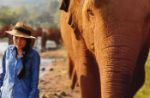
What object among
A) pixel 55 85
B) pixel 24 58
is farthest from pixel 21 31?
pixel 55 85

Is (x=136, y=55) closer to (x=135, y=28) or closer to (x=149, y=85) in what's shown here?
(x=135, y=28)

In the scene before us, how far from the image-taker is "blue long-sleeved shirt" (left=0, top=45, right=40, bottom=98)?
8391mm

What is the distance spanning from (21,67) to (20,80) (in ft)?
0.57

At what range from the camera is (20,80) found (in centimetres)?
844

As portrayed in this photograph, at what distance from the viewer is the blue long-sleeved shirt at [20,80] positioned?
8.39 m

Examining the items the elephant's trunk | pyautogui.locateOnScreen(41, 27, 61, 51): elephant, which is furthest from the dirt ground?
pyautogui.locateOnScreen(41, 27, 61, 51): elephant

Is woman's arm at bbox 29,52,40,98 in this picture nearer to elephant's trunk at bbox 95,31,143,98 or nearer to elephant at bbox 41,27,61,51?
elephant's trunk at bbox 95,31,143,98

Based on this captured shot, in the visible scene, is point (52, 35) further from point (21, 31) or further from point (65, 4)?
point (21, 31)

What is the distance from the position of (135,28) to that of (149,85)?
3.89 meters

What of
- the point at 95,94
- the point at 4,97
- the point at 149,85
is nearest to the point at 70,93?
the point at 149,85

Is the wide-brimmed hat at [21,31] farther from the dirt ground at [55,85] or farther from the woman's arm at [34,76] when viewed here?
the dirt ground at [55,85]

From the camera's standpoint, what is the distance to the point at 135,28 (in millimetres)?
7887

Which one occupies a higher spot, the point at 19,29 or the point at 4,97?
the point at 19,29

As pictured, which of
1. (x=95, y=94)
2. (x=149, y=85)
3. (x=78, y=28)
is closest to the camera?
(x=78, y=28)
